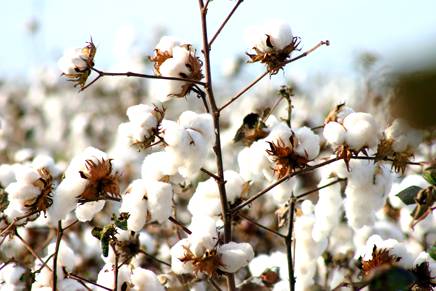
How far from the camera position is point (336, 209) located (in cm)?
187

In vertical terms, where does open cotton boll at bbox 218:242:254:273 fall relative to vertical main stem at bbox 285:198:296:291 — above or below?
below

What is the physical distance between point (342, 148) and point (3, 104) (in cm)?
489

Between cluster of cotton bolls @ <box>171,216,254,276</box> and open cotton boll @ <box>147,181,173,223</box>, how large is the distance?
67mm

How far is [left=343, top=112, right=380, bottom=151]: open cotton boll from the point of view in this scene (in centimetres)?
152

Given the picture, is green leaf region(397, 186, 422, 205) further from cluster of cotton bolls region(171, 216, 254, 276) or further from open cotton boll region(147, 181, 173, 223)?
open cotton boll region(147, 181, 173, 223)

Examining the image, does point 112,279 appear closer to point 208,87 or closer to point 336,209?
point 208,87

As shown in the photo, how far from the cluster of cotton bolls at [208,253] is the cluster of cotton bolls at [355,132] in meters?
0.27

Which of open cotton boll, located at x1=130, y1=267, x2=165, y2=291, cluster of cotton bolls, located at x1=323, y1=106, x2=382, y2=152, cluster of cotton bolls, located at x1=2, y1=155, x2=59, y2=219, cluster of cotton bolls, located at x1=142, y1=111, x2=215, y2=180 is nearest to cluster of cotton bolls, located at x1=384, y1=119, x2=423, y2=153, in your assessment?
cluster of cotton bolls, located at x1=323, y1=106, x2=382, y2=152

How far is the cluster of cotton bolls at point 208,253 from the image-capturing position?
1.50m

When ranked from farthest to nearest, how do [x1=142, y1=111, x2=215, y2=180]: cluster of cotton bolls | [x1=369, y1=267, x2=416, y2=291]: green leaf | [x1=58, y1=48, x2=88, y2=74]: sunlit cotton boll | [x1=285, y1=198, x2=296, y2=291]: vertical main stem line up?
[x1=285, y1=198, x2=296, y2=291]: vertical main stem, [x1=58, y1=48, x2=88, y2=74]: sunlit cotton boll, [x1=142, y1=111, x2=215, y2=180]: cluster of cotton bolls, [x1=369, y1=267, x2=416, y2=291]: green leaf

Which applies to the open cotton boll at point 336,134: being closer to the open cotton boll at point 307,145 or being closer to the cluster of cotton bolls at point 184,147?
the open cotton boll at point 307,145

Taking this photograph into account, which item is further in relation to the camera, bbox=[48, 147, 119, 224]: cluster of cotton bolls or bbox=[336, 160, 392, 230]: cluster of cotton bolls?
bbox=[336, 160, 392, 230]: cluster of cotton bolls

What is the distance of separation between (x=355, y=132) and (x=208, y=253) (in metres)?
0.36

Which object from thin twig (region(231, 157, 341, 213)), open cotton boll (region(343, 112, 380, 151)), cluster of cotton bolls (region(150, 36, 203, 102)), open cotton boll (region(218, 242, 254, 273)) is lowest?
open cotton boll (region(218, 242, 254, 273))
